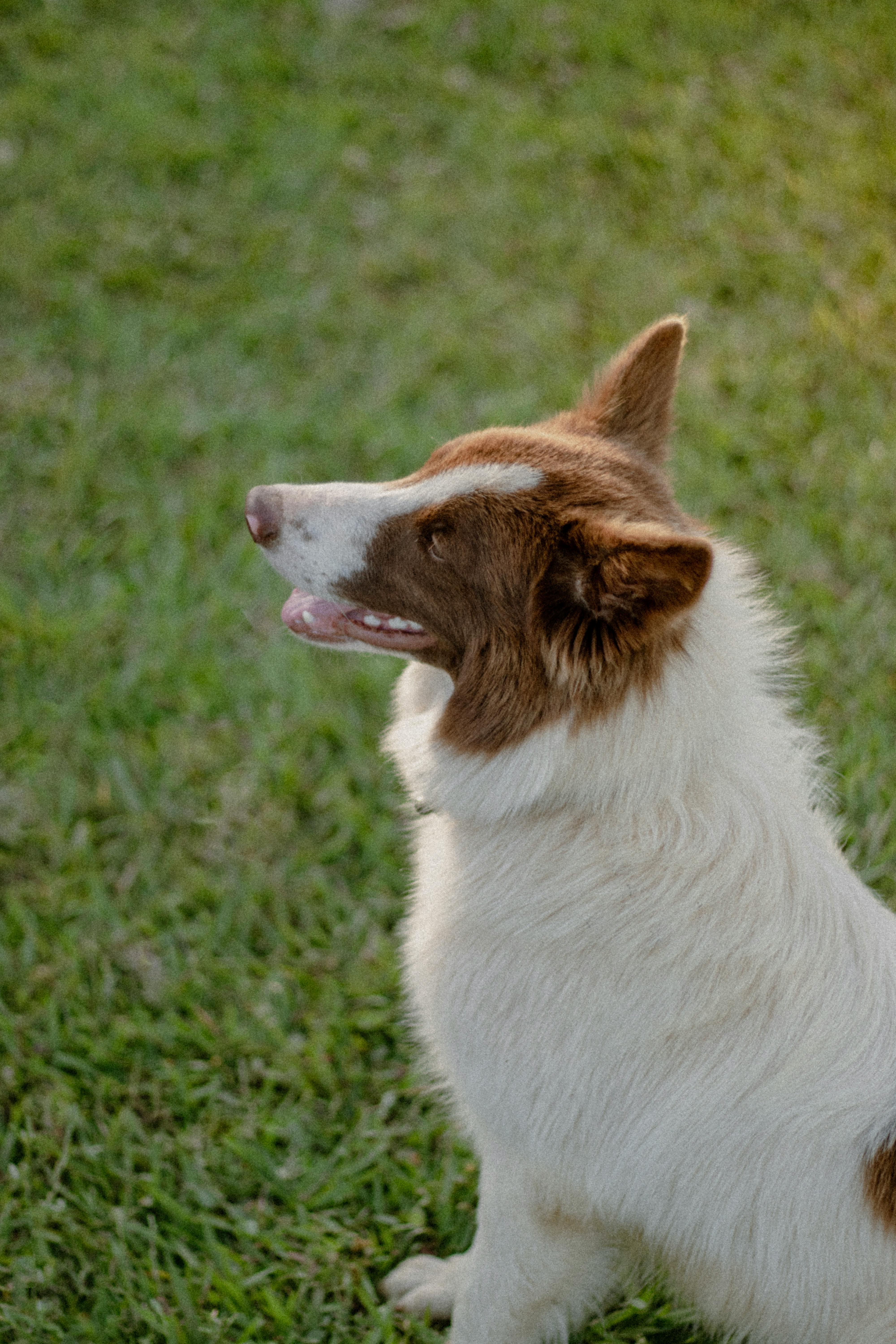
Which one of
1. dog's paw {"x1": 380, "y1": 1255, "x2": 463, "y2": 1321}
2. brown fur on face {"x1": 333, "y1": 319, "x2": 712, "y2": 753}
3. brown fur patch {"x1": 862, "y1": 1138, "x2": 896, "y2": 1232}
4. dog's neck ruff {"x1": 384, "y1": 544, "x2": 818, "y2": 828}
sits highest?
brown fur on face {"x1": 333, "y1": 319, "x2": 712, "y2": 753}

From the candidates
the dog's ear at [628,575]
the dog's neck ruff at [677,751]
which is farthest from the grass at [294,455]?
the dog's ear at [628,575]

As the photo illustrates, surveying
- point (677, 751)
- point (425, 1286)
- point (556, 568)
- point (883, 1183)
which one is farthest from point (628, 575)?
point (425, 1286)

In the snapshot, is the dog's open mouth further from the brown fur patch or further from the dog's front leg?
the brown fur patch

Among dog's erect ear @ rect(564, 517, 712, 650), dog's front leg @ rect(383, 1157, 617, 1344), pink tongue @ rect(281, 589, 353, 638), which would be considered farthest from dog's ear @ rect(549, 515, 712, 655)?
dog's front leg @ rect(383, 1157, 617, 1344)

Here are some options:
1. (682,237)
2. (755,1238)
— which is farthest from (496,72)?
(755,1238)

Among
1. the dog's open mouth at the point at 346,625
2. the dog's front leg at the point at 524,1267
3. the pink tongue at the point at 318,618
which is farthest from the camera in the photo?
the pink tongue at the point at 318,618

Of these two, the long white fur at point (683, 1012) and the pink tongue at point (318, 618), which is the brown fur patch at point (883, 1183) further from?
the pink tongue at point (318, 618)

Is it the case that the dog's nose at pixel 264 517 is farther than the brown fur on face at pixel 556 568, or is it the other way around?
the dog's nose at pixel 264 517

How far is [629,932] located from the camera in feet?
7.11

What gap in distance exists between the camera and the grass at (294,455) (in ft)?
10.2

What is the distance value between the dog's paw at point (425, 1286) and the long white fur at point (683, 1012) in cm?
44

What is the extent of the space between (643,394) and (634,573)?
972 mm

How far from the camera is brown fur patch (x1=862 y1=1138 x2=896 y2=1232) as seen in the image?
6.41ft

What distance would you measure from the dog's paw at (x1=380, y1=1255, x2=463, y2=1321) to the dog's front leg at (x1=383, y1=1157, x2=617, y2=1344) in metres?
0.23
